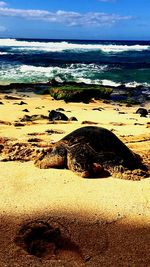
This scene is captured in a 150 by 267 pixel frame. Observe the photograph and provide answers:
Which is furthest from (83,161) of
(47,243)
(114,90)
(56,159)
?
(114,90)

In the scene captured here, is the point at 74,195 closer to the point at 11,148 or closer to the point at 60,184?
the point at 60,184

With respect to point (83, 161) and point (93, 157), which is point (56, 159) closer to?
point (83, 161)

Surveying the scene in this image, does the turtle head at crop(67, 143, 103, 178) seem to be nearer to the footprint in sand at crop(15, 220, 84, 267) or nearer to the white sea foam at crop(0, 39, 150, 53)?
the footprint in sand at crop(15, 220, 84, 267)

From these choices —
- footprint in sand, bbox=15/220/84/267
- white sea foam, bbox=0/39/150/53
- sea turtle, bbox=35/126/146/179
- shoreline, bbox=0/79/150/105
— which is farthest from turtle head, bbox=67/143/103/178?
white sea foam, bbox=0/39/150/53

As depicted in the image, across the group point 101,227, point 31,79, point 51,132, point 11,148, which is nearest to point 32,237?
point 101,227

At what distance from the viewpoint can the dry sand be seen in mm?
4379

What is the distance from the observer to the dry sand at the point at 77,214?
438cm

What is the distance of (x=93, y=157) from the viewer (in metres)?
6.64

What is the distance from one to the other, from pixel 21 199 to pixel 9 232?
885 mm

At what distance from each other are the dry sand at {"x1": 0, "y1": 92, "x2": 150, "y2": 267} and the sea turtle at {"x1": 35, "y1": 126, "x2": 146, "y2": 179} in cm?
16

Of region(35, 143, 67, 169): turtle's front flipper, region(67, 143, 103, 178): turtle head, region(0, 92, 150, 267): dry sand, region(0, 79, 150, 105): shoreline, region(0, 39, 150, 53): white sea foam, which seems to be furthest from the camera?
region(0, 39, 150, 53): white sea foam

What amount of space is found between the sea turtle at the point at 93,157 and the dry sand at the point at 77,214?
6.2 inches

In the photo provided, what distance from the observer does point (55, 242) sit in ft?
15.1

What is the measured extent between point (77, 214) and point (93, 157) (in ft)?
4.90
